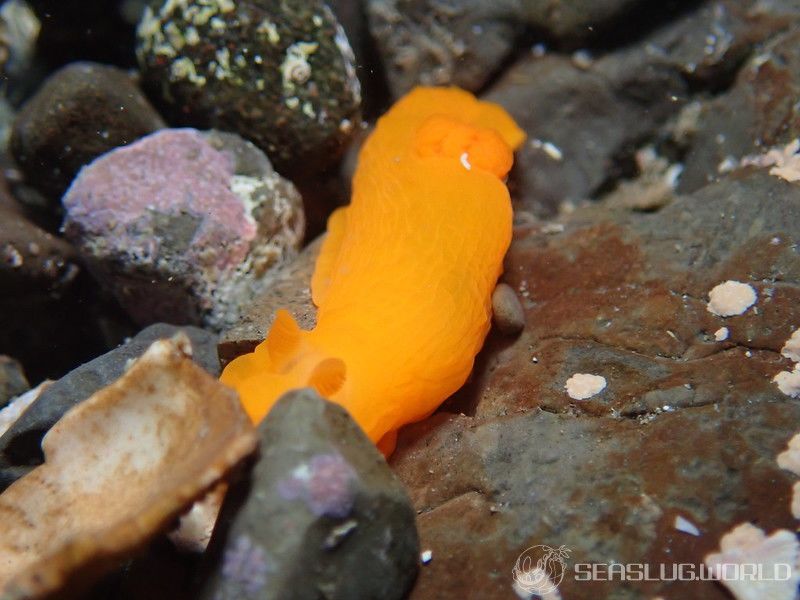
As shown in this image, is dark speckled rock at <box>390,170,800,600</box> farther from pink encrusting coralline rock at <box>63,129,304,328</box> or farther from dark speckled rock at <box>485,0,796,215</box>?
pink encrusting coralline rock at <box>63,129,304,328</box>

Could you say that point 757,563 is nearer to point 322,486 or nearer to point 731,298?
point 731,298

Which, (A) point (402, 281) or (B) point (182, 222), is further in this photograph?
(B) point (182, 222)

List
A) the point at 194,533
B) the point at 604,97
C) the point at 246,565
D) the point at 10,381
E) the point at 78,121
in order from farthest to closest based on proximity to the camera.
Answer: the point at 604,97
the point at 78,121
the point at 10,381
the point at 194,533
the point at 246,565

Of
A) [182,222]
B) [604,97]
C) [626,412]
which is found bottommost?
[626,412]

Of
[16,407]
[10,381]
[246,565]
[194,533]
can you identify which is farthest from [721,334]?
[10,381]

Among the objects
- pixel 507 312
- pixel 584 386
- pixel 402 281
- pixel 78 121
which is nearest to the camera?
pixel 584 386
